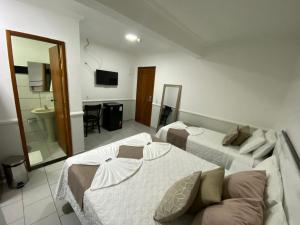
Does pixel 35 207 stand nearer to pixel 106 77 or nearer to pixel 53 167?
pixel 53 167

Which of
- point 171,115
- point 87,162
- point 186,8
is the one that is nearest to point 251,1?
point 186,8

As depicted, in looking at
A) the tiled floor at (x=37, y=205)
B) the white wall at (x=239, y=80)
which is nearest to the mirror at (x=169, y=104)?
the white wall at (x=239, y=80)

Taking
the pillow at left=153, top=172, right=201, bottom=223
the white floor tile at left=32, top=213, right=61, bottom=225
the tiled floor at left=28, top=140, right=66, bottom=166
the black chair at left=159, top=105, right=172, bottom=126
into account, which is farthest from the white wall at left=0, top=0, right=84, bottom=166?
the black chair at left=159, top=105, right=172, bottom=126

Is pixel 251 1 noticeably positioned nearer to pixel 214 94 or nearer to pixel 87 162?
pixel 214 94

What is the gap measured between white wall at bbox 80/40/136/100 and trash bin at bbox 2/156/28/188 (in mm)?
1951

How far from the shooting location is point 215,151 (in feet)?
6.93

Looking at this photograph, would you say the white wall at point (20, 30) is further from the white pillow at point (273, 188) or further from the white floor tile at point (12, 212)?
the white pillow at point (273, 188)

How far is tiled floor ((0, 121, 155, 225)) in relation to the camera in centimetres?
144

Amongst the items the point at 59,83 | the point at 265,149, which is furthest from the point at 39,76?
the point at 265,149

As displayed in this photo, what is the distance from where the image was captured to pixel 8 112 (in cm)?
180

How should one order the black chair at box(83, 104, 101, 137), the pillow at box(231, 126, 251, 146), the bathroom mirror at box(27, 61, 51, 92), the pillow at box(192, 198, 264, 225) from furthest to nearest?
the black chair at box(83, 104, 101, 137)
the bathroom mirror at box(27, 61, 51, 92)
the pillow at box(231, 126, 251, 146)
the pillow at box(192, 198, 264, 225)

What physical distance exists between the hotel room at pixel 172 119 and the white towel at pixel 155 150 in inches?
0.6

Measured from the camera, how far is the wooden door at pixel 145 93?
4.30m

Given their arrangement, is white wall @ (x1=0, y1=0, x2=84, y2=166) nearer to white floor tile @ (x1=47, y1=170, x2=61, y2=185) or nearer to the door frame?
the door frame
